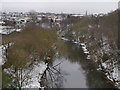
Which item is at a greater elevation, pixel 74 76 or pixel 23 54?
pixel 23 54

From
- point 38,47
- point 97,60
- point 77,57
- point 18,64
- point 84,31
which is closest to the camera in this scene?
point 18,64

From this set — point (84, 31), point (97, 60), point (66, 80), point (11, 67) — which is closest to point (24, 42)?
point (11, 67)

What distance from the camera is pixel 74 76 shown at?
9453mm

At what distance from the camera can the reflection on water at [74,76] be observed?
8406mm

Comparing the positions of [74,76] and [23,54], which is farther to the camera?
[74,76]

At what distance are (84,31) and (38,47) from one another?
12.7 meters

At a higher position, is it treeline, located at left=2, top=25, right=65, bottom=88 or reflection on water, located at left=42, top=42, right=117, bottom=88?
treeline, located at left=2, top=25, right=65, bottom=88

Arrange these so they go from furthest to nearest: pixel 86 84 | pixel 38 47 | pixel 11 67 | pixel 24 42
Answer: pixel 38 47 → pixel 24 42 → pixel 86 84 → pixel 11 67

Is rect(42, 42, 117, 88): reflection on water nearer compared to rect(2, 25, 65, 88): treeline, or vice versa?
rect(2, 25, 65, 88): treeline

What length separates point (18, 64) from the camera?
723cm

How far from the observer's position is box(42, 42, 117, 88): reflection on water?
8.41 metres

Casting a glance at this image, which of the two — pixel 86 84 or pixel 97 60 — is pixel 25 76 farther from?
pixel 97 60

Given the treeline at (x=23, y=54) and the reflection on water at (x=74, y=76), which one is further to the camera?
the reflection on water at (x=74, y=76)

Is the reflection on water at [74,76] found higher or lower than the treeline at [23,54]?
lower
